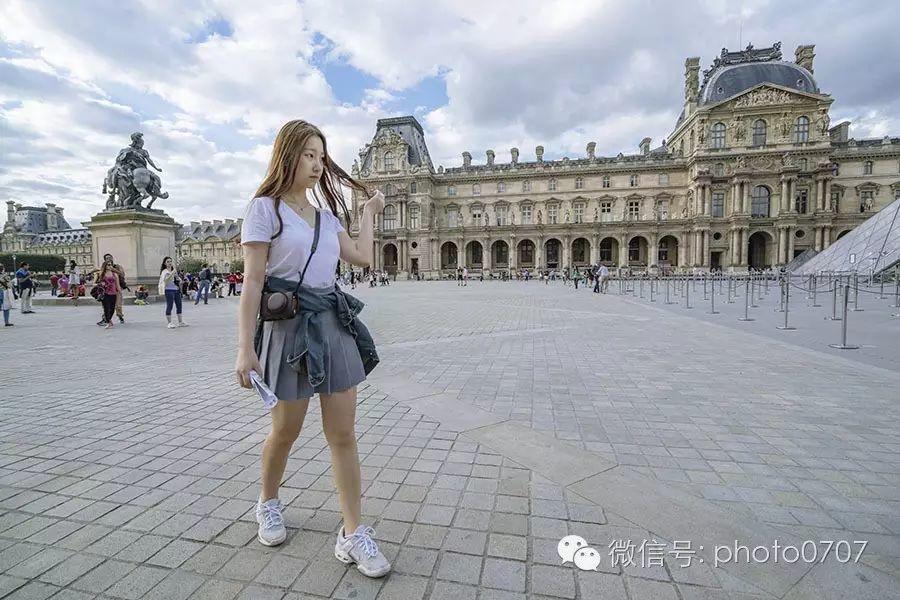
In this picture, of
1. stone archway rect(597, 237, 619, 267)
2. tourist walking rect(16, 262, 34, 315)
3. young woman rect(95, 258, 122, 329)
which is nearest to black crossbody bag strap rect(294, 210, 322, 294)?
young woman rect(95, 258, 122, 329)

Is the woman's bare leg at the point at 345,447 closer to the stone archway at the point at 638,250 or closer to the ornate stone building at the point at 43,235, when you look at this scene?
the stone archway at the point at 638,250

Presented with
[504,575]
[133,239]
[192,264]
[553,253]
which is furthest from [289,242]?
[192,264]

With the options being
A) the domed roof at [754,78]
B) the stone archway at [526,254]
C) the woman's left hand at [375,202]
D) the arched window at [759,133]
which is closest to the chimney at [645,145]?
the domed roof at [754,78]

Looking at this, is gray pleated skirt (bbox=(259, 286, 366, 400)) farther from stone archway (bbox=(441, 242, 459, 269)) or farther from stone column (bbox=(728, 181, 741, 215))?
stone archway (bbox=(441, 242, 459, 269))

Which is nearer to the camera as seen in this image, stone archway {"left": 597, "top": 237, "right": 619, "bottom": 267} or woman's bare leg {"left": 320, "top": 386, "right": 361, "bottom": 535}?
woman's bare leg {"left": 320, "top": 386, "right": 361, "bottom": 535}

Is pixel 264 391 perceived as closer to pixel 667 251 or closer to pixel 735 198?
pixel 735 198

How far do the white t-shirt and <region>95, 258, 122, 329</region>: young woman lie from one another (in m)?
11.3

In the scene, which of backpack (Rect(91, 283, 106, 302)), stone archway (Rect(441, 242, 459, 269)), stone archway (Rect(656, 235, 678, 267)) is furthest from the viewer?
stone archway (Rect(441, 242, 459, 269))

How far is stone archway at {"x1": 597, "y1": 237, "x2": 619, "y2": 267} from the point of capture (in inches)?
2270

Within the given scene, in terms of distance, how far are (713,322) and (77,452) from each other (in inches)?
482

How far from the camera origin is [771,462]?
10.3 ft

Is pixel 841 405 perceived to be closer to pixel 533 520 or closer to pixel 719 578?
pixel 719 578

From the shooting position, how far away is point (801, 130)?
50438 millimetres

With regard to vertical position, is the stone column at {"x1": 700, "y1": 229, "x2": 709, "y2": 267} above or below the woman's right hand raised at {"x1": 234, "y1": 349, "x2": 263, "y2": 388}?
above
